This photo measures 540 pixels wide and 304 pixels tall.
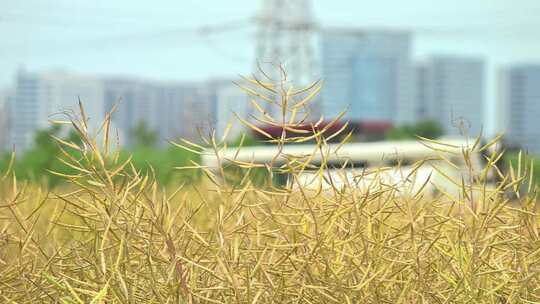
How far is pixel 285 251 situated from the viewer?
2.10m

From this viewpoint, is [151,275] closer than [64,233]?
Yes

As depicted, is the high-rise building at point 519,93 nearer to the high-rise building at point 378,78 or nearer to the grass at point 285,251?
the high-rise building at point 378,78

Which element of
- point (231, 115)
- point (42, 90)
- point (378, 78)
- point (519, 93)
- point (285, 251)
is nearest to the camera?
point (285, 251)

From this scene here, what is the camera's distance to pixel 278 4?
4266 centimetres

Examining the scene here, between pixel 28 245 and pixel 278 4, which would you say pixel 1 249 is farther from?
pixel 278 4

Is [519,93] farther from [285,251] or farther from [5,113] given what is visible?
[285,251]

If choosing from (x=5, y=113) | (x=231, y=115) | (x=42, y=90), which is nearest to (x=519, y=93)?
(x=42, y=90)

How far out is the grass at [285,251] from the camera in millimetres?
1974

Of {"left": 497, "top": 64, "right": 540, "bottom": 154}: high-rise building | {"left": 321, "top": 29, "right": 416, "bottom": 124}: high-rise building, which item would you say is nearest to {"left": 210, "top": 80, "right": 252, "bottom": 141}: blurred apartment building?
{"left": 321, "top": 29, "right": 416, "bottom": 124}: high-rise building

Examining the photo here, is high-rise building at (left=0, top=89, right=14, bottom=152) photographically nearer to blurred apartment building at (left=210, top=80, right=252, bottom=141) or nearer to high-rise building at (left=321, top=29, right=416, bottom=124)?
blurred apartment building at (left=210, top=80, right=252, bottom=141)

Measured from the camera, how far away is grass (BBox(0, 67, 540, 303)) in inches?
77.7

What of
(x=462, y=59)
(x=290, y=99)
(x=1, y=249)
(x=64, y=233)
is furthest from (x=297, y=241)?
(x=462, y=59)

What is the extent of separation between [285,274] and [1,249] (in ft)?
2.11

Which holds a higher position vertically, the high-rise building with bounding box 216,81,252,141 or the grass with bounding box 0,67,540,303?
the high-rise building with bounding box 216,81,252,141
